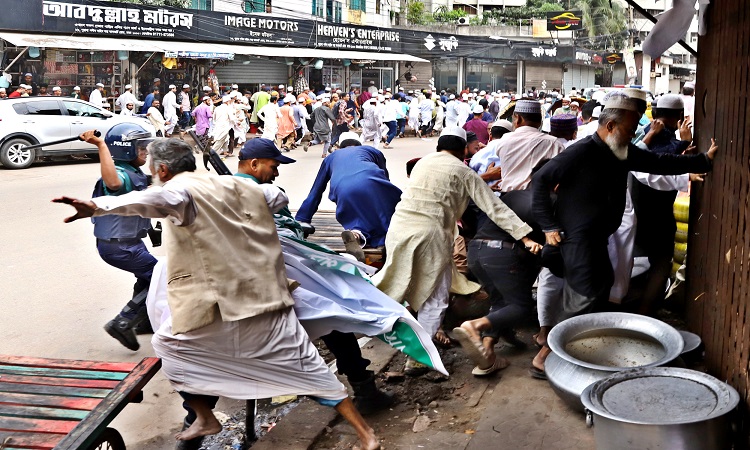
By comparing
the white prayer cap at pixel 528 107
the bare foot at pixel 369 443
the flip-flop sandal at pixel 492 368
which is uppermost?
the white prayer cap at pixel 528 107

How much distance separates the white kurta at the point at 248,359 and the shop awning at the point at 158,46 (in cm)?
1733

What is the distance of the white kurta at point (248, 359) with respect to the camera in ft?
12.2

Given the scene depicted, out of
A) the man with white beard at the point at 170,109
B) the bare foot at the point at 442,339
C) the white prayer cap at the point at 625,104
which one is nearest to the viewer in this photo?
the white prayer cap at the point at 625,104

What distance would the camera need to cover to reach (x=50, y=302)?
7164mm

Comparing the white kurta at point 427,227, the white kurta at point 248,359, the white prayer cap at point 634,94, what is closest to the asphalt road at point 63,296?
the white kurta at point 248,359

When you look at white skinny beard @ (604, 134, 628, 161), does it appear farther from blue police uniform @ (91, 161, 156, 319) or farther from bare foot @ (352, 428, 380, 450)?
blue police uniform @ (91, 161, 156, 319)

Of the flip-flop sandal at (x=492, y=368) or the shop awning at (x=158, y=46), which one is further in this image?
the shop awning at (x=158, y=46)

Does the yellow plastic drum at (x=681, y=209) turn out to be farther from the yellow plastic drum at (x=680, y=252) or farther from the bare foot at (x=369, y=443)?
the bare foot at (x=369, y=443)

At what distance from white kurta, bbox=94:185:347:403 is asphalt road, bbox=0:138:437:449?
39.4 inches

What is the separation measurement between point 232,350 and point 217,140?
1639 cm

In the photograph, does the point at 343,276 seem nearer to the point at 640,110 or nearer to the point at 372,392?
the point at 372,392

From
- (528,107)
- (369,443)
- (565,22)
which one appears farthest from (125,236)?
(565,22)

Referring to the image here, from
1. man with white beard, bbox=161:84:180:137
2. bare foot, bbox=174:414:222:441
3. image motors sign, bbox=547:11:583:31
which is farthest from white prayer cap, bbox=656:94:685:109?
image motors sign, bbox=547:11:583:31

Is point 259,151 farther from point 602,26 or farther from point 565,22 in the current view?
point 602,26
